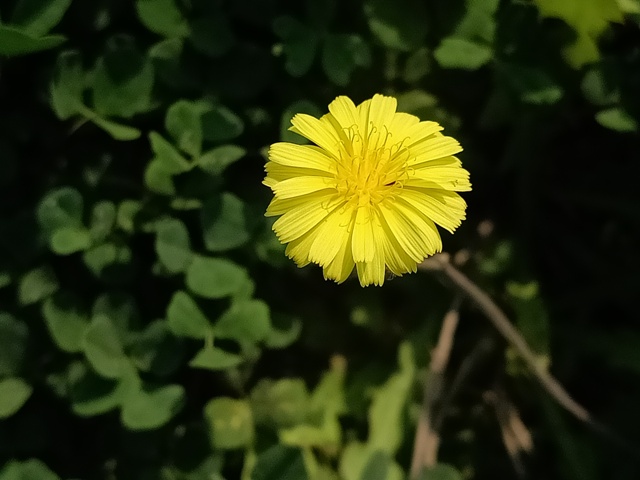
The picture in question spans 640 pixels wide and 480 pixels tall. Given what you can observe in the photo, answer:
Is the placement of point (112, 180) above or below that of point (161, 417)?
above

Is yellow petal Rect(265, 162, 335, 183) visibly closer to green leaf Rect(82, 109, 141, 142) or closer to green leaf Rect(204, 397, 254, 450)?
green leaf Rect(82, 109, 141, 142)

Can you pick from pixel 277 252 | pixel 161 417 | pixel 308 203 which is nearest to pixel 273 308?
pixel 277 252

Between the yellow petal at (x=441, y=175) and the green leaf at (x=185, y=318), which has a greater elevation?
the yellow petal at (x=441, y=175)

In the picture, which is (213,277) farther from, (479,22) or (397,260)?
(479,22)

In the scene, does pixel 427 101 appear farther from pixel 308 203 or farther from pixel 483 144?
pixel 308 203

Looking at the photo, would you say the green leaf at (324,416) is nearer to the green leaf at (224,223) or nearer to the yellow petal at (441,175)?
the green leaf at (224,223)

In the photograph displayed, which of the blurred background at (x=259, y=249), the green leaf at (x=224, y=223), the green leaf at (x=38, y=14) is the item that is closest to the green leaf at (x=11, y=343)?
the blurred background at (x=259, y=249)
